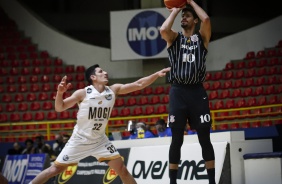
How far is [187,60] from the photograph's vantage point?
7594mm

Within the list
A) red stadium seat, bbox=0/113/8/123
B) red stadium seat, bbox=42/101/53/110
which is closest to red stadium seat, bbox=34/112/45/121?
red stadium seat, bbox=42/101/53/110

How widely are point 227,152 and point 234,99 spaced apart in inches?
438

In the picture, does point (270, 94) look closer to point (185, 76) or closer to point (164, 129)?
point (164, 129)

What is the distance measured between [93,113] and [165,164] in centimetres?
260

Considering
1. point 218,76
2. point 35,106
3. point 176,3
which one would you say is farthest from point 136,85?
point 35,106

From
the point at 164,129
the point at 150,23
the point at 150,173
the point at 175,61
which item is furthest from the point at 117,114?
the point at 175,61

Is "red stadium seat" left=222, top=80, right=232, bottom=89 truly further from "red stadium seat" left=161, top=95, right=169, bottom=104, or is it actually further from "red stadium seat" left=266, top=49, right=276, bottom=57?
"red stadium seat" left=161, top=95, right=169, bottom=104

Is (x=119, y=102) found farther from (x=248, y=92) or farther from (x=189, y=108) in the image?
(x=189, y=108)

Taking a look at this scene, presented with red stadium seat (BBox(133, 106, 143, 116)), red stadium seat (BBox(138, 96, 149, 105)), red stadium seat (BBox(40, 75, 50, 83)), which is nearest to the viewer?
red stadium seat (BBox(133, 106, 143, 116))

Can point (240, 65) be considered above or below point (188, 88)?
above

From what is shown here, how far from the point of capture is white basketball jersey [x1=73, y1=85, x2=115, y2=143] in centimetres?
874

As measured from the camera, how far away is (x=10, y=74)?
2367cm

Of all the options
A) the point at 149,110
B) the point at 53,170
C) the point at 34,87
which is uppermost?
the point at 34,87

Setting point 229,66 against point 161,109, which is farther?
point 229,66
